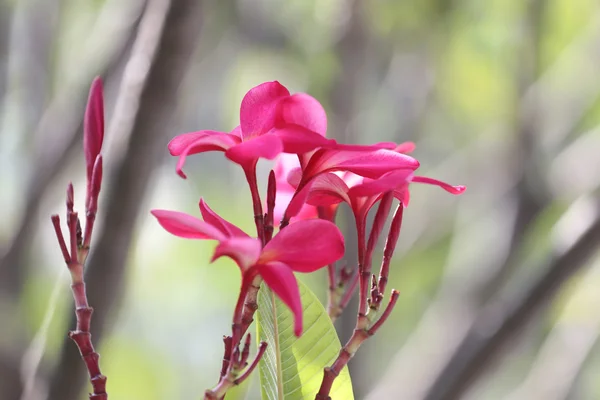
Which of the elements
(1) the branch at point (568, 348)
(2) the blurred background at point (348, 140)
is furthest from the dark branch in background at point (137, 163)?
(1) the branch at point (568, 348)

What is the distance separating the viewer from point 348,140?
1.34 metres

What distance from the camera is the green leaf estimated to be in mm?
360

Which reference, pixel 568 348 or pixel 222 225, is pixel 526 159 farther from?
pixel 222 225

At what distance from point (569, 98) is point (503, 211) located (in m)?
0.62

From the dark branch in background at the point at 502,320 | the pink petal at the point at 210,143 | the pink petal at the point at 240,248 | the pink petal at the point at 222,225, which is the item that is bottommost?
the pink petal at the point at 240,248

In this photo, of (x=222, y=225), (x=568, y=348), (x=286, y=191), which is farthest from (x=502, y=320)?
(x=568, y=348)

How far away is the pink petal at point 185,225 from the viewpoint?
29 cm

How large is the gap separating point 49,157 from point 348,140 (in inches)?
21.2

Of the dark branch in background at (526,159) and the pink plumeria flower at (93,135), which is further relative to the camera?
the dark branch in background at (526,159)

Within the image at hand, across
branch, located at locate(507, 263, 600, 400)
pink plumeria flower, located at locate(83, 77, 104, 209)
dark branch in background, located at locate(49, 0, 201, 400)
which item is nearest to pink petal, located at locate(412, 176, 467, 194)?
pink plumeria flower, located at locate(83, 77, 104, 209)

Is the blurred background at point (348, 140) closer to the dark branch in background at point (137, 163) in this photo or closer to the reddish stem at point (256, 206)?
the dark branch in background at point (137, 163)

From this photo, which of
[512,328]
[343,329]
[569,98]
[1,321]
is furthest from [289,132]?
[569,98]

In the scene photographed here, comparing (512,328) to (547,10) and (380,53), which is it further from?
(380,53)

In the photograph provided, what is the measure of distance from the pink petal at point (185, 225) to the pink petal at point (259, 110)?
0.06 m
